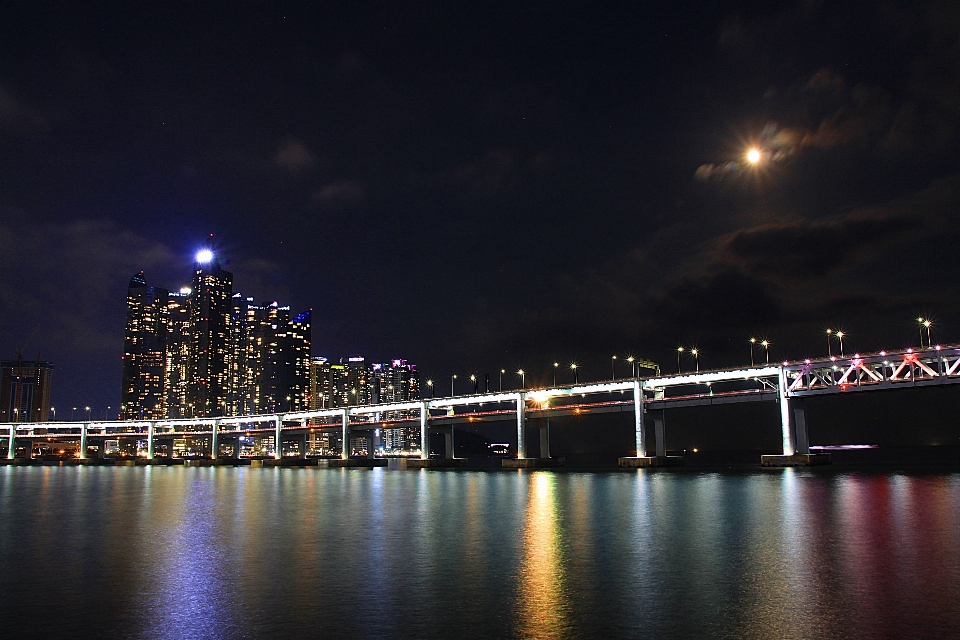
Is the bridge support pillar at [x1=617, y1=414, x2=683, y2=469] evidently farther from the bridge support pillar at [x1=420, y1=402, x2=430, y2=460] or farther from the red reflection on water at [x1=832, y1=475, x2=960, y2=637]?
the red reflection on water at [x1=832, y1=475, x2=960, y2=637]

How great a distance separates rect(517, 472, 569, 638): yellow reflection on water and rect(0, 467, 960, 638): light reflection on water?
0.08 metres

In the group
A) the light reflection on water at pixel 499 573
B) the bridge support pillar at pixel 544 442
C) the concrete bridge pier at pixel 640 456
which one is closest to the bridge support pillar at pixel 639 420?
the concrete bridge pier at pixel 640 456

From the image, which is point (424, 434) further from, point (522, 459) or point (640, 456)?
point (640, 456)

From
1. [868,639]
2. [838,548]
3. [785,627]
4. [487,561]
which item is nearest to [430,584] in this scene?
[487,561]

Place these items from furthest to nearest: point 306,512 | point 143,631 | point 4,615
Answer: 1. point 306,512
2. point 4,615
3. point 143,631

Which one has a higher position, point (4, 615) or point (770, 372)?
point (770, 372)

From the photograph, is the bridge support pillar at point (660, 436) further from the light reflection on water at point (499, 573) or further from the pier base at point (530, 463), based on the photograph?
the light reflection on water at point (499, 573)

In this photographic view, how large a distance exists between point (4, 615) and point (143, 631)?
13.5ft

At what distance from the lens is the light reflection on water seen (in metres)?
13.6

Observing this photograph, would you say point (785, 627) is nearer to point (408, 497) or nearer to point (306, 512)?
point (306, 512)

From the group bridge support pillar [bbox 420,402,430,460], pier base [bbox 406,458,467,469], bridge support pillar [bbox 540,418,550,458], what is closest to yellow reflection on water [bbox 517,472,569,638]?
bridge support pillar [bbox 540,418,550,458]

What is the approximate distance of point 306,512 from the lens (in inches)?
1581

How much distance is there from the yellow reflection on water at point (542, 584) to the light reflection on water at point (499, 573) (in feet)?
0.25

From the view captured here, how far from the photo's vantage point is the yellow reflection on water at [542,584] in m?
13.1
